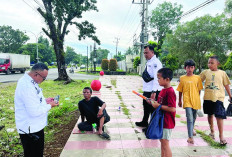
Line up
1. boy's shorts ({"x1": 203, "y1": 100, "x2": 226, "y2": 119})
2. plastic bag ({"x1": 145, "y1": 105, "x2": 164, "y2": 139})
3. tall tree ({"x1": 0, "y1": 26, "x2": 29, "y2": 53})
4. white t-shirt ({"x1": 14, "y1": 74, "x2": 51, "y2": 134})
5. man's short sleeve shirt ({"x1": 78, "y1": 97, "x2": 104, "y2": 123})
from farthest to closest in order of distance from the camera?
tall tree ({"x1": 0, "y1": 26, "x2": 29, "y2": 53}) → man's short sleeve shirt ({"x1": 78, "y1": 97, "x2": 104, "y2": 123}) → boy's shorts ({"x1": 203, "y1": 100, "x2": 226, "y2": 119}) → plastic bag ({"x1": 145, "y1": 105, "x2": 164, "y2": 139}) → white t-shirt ({"x1": 14, "y1": 74, "x2": 51, "y2": 134})

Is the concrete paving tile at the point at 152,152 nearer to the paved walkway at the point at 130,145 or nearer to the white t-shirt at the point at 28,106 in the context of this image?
the paved walkway at the point at 130,145

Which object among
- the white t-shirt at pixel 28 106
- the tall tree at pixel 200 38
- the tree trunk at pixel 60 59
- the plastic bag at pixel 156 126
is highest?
the tall tree at pixel 200 38

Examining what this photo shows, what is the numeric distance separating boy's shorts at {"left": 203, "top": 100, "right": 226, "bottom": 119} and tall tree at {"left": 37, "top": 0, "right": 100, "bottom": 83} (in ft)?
39.4

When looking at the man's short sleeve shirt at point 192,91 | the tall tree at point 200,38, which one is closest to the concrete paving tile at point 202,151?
the man's short sleeve shirt at point 192,91

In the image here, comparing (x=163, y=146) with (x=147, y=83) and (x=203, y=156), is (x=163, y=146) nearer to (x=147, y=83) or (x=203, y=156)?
(x=203, y=156)

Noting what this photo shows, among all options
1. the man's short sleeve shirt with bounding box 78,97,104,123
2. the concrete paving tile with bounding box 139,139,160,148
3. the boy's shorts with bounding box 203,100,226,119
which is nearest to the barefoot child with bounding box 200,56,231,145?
the boy's shorts with bounding box 203,100,226,119

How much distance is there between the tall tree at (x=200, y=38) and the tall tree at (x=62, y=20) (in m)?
12.9

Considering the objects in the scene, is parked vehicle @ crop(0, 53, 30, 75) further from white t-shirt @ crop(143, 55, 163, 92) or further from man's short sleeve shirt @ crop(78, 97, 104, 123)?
white t-shirt @ crop(143, 55, 163, 92)

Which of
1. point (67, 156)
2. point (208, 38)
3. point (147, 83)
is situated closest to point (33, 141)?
point (67, 156)

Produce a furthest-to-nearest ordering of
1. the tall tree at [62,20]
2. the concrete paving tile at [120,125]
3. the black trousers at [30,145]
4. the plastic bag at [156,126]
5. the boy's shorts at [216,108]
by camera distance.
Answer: the tall tree at [62,20] → the concrete paving tile at [120,125] → the boy's shorts at [216,108] → the plastic bag at [156,126] → the black trousers at [30,145]

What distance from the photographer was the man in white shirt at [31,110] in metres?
1.97

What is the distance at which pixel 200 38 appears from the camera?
21.0 metres

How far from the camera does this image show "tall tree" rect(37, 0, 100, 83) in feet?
42.4

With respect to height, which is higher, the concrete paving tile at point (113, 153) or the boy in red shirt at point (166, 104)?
the boy in red shirt at point (166, 104)
